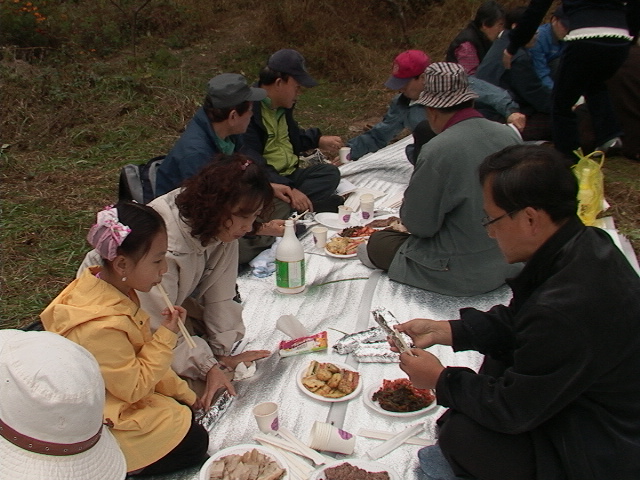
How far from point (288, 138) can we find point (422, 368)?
3.00 metres

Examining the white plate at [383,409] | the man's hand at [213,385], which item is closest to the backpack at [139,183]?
the man's hand at [213,385]

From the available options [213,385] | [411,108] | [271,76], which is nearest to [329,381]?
[213,385]

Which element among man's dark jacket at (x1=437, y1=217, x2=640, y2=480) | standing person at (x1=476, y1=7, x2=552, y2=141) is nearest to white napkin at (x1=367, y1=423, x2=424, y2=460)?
man's dark jacket at (x1=437, y1=217, x2=640, y2=480)

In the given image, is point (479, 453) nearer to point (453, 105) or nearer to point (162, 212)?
point (162, 212)

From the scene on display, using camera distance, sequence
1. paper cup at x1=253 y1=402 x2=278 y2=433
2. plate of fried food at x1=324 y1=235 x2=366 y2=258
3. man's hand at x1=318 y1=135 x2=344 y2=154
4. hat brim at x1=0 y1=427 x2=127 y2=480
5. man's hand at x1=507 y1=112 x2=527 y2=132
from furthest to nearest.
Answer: man's hand at x1=507 y1=112 x2=527 y2=132, man's hand at x1=318 y1=135 x2=344 y2=154, plate of fried food at x1=324 y1=235 x2=366 y2=258, paper cup at x1=253 y1=402 x2=278 y2=433, hat brim at x1=0 y1=427 x2=127 y2=480

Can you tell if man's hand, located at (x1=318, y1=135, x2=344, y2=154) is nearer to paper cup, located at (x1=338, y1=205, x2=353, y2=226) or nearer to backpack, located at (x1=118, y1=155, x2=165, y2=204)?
paper cup, located at (x1=338, y1=205, x2=353, y2=226)

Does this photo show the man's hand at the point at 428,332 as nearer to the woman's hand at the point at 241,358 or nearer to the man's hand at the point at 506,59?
the woman's hand at the point at 241,358

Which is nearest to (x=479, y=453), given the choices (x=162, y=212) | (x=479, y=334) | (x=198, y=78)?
(x=479, y=334)

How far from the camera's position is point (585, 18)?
13.8 feet

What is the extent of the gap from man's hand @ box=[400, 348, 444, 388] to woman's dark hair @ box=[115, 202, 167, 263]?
3.03 feet

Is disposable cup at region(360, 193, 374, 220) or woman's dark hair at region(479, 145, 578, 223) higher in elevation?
woman's dark hair at region(479, 145, 578, 223)

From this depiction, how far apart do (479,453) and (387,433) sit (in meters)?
0.46

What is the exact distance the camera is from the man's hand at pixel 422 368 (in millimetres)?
1966

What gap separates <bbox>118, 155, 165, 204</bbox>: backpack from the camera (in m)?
3.33
